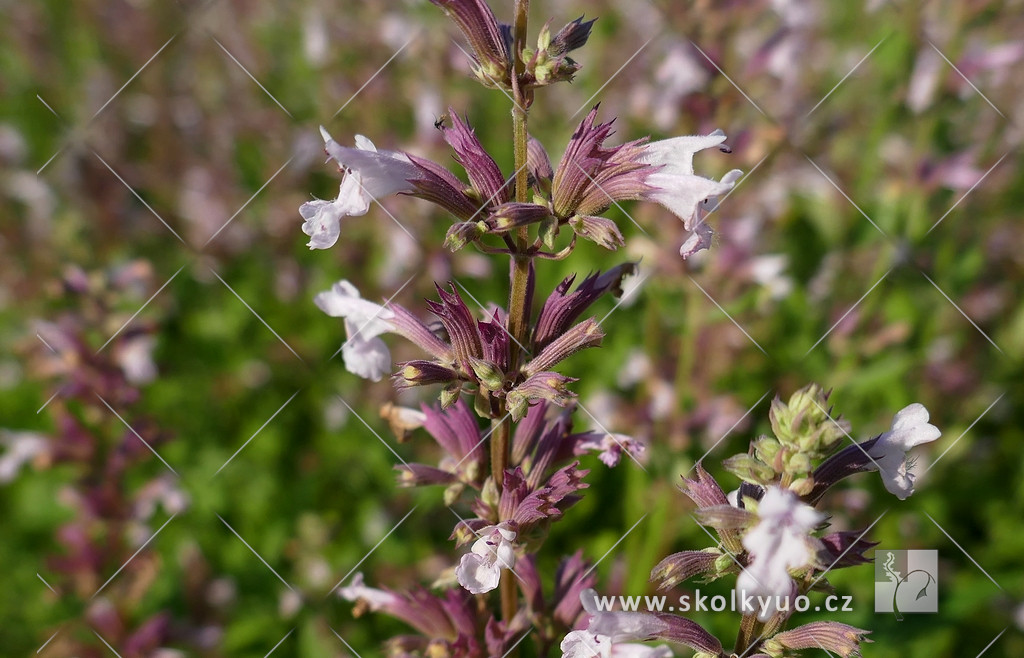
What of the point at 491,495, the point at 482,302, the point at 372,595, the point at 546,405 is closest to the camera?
the point at 491,495

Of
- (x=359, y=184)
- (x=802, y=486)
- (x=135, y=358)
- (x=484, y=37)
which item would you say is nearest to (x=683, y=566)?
(x=802, y=486)

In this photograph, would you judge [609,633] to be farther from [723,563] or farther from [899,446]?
[899,446]

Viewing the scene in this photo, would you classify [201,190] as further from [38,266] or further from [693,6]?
[693,6]

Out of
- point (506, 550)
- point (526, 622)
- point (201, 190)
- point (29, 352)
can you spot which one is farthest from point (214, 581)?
point (201, 190)

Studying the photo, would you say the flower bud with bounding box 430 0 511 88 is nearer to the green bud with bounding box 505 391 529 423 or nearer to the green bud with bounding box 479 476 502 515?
the green bud with bounding box 505 391 529 423

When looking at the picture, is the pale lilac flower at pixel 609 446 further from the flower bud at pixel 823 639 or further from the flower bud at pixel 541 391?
the flower bud at pixel 823 639

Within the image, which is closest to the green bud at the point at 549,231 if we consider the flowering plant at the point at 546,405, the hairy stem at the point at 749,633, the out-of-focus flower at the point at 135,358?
the flowering plant at the point at 546,405
